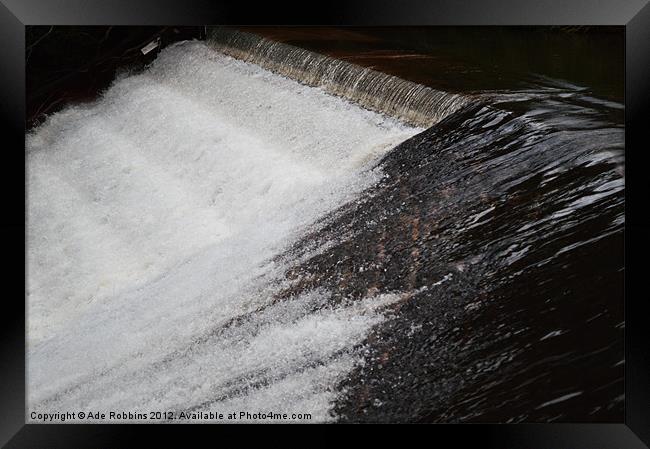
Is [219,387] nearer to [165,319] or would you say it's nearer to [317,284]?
[165,319]

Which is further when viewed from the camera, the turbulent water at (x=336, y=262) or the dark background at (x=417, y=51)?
the dark background at (x=417, y=51)

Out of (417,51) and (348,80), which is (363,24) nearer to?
(417,51)

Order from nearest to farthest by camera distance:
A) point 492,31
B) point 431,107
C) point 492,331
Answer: point 492,331, point 492,31, point 431,107

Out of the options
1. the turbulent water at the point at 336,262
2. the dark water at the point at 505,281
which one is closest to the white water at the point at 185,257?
the turbulent water at the point at 336,262

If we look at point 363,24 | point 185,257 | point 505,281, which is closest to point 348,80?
point 363,24

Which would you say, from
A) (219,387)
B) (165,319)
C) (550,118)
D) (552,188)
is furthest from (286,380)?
(550,118)

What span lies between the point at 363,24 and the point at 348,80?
0.61 m

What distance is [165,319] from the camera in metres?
2.71

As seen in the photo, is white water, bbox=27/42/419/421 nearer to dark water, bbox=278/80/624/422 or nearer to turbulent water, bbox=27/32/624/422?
turbulent water, bbox=27/32/624/422

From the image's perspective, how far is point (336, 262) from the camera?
8.97ft

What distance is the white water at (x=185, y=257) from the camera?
2.63 m

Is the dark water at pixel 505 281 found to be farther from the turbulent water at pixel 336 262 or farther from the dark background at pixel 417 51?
the dark background at pixel 417 51

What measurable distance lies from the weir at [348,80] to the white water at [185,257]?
10 cm
